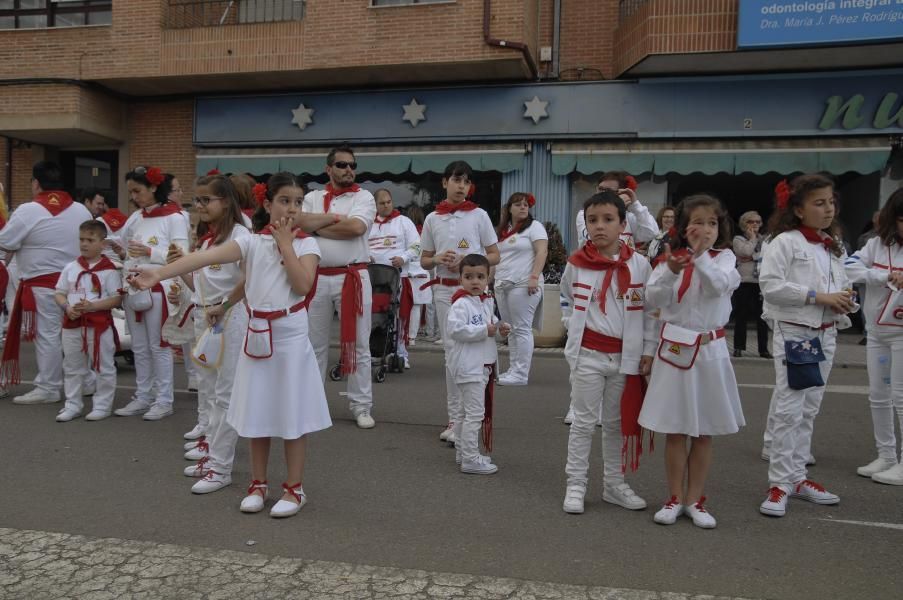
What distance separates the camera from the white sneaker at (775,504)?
4.42 metres

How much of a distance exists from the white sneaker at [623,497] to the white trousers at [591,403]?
20 centimetres

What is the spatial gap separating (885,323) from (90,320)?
6254 mm

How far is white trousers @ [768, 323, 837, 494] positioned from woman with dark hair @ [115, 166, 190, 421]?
4.62 metres

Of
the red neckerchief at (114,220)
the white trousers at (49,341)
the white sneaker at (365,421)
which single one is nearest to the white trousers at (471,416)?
the white sneaker at (365,421)

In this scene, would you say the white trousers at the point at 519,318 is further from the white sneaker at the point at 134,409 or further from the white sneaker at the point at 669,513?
the white sneaker at the point at 669,513

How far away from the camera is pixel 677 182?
592 inches

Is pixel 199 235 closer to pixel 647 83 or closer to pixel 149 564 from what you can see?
pixel 149 564

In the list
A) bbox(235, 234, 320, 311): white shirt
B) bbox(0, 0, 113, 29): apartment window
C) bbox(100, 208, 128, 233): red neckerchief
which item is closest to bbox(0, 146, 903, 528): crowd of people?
bbox(235, 234, 320, 311): white shirt

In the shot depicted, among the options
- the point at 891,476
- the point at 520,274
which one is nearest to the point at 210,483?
the point at 520,274

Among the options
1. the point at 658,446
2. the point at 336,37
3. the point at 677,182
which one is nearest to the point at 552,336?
the point at 677,182

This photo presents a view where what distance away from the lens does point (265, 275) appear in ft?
14.0

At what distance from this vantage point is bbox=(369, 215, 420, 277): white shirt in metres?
9.38

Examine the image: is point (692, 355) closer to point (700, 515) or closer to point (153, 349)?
point (700, 515)

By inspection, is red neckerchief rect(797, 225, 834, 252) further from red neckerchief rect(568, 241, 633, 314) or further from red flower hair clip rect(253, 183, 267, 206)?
red flower hair clip rect(253, 183, 267, 206)
